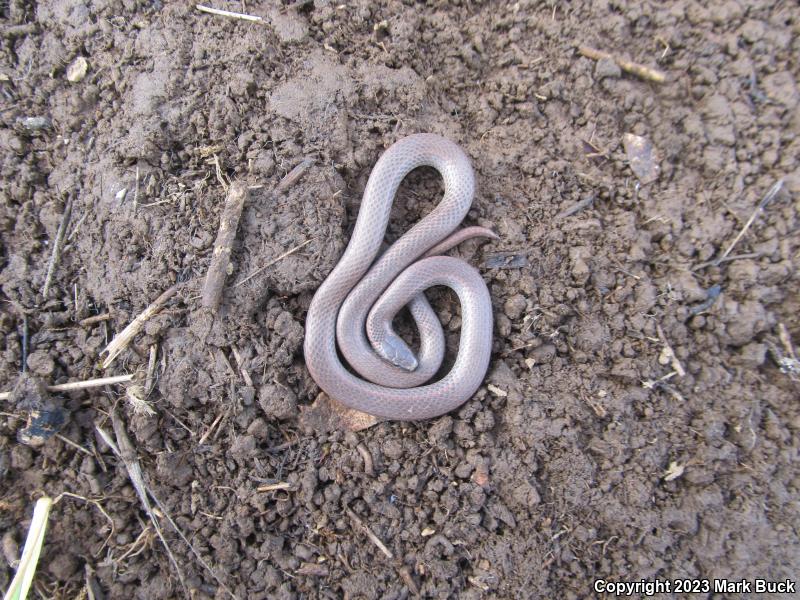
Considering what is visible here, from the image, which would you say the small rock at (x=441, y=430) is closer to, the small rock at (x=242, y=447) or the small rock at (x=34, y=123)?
the small rock at (x=242, y=447)

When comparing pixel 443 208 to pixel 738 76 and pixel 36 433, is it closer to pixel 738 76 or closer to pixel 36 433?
pixel 738 76

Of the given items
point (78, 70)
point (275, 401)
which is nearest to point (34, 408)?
point (275, 401)

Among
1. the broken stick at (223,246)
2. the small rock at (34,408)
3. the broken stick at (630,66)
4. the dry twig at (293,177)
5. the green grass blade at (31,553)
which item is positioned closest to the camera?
the green grass blade at (31,553)

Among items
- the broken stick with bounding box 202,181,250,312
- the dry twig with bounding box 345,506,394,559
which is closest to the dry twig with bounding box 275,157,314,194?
the broken stick with bounding box 202,181,250,312

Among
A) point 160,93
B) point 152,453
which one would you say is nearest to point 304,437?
point 152,453

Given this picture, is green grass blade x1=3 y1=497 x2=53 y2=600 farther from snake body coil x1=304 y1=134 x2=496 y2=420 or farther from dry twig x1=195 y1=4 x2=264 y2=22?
dry twig x1=195 y1=4 x2=264 y2=22

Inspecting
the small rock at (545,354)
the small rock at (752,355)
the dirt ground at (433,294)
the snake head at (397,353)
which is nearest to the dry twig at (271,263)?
the dirt ground at (433,294)
